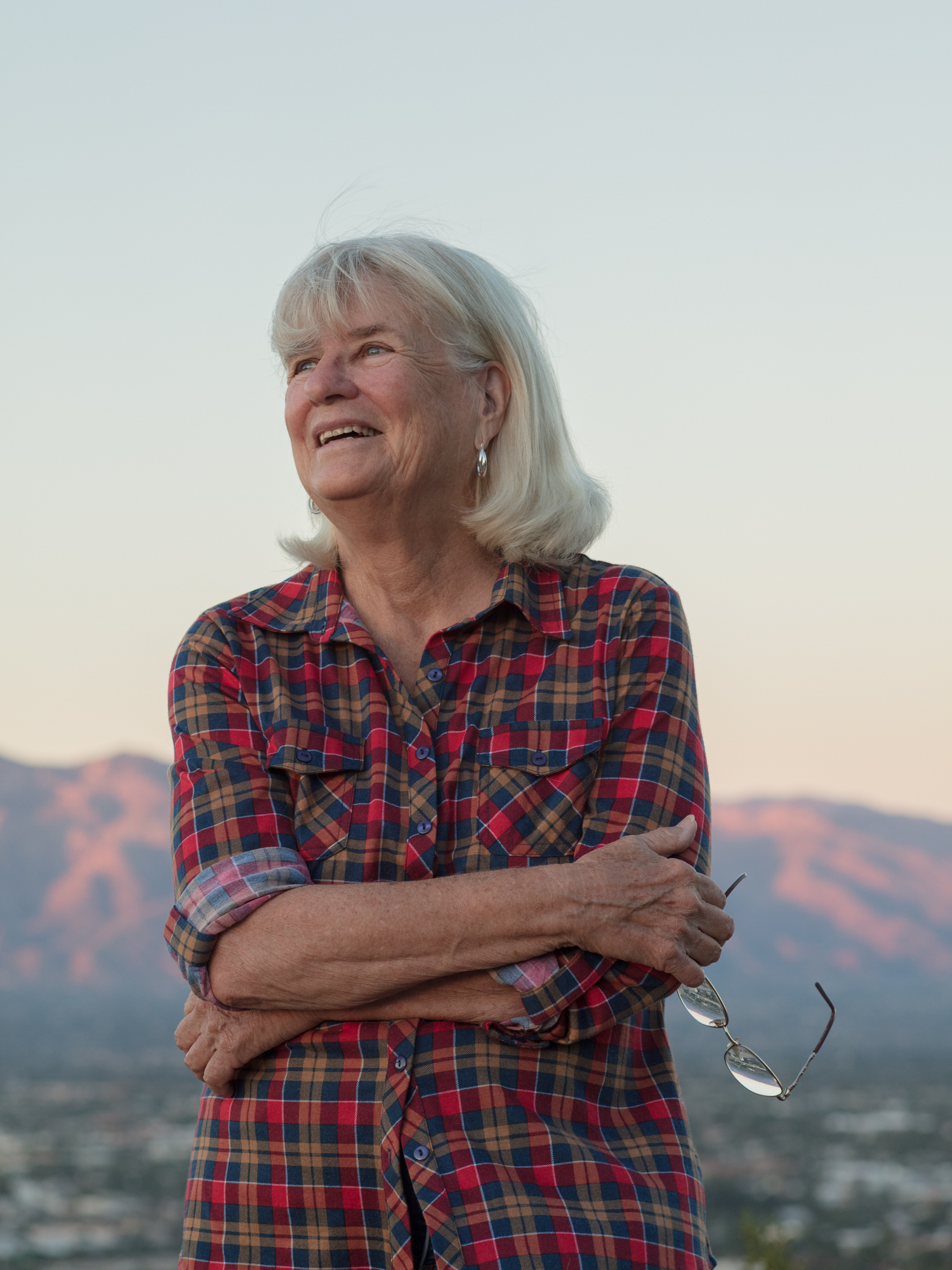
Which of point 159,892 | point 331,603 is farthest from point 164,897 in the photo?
point 331,603

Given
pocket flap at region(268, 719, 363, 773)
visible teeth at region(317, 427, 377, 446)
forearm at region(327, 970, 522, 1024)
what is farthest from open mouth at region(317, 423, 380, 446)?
forearm at region(327, 970, 522, 1024)

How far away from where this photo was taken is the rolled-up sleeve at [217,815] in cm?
242

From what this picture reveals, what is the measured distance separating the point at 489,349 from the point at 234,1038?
1542mm

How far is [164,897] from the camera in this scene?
156 metres

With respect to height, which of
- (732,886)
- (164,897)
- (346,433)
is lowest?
(164,897)

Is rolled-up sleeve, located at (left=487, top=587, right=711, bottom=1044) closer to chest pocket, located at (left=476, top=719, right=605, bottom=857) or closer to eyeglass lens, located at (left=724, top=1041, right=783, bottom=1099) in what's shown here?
chest pocket, located at (left=476, top=719, right=605, bottom=857)

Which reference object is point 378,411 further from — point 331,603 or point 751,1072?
point 751,1072

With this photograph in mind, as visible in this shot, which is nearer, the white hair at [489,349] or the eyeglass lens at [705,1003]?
the eyeglass lens at [705,1003]

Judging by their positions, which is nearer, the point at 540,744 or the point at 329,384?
the point at 540,744

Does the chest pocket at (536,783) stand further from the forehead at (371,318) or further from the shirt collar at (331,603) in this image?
the forehead at (371,318)

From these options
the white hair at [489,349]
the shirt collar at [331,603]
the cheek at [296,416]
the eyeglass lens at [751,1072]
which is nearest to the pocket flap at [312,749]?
the shirt collar at [331,603]

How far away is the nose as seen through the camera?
272 cm

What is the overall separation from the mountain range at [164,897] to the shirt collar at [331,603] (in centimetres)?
14431

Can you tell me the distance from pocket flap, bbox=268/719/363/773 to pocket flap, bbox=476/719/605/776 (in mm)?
248
